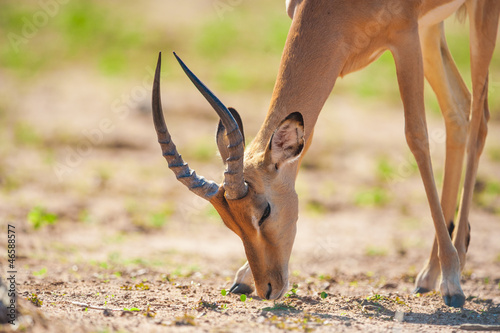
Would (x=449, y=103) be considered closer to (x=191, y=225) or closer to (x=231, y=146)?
(x=231, y=146)

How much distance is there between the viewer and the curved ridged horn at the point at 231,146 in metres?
4.79

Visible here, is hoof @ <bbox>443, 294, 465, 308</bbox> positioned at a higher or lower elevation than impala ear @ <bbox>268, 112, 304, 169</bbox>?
lower

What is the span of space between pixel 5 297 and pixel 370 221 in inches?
267

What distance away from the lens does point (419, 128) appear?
19.4ft

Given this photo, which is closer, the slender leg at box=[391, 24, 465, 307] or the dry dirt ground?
the dry dirt ground

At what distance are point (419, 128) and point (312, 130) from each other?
1.02 meters
